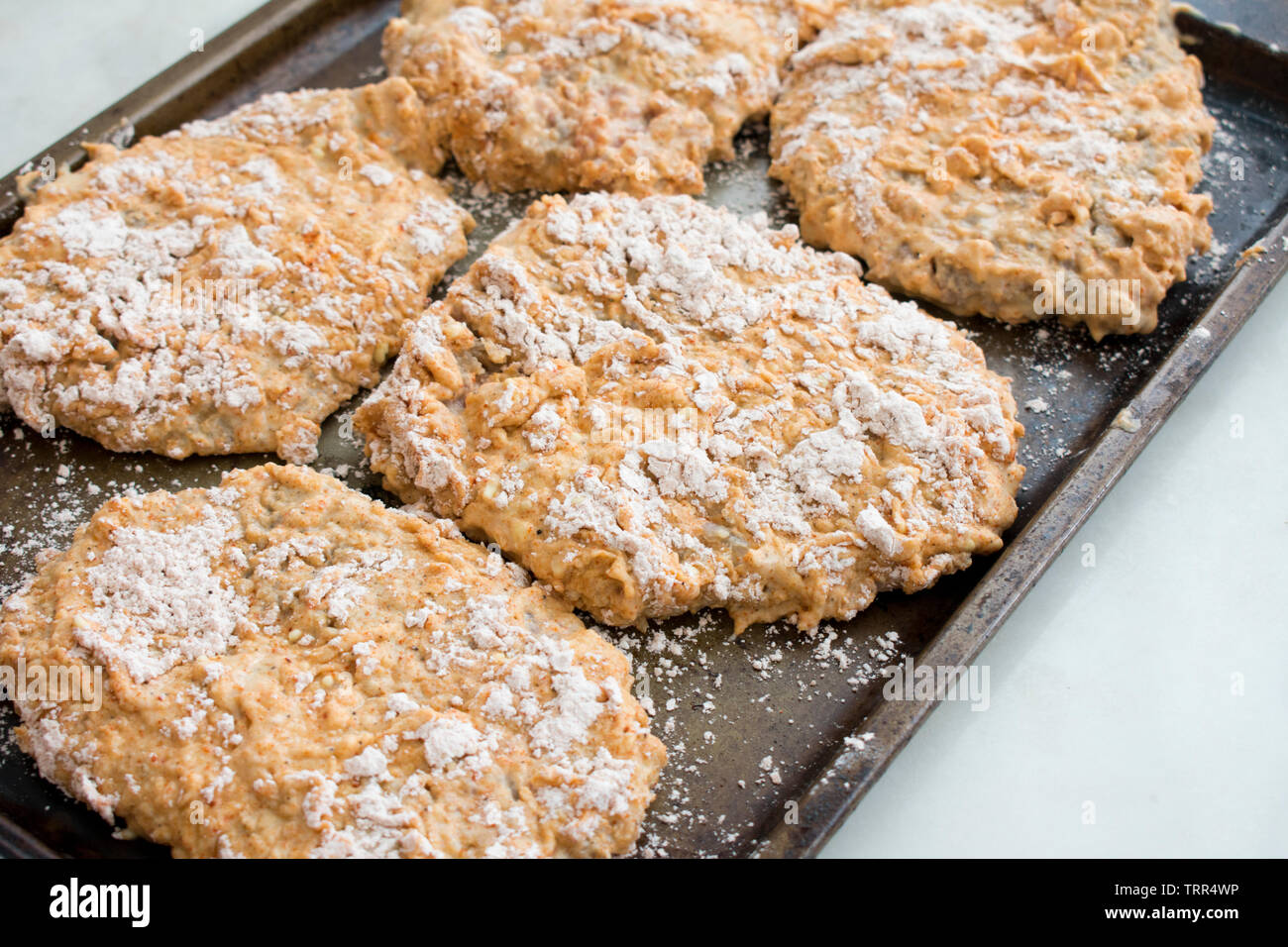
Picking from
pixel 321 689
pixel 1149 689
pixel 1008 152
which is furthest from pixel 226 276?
pixel 1149 689

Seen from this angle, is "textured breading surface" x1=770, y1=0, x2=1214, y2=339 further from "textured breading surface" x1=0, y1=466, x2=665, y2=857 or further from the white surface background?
"textured breading surface" x1=0, y1=466, x2=665, y2=857

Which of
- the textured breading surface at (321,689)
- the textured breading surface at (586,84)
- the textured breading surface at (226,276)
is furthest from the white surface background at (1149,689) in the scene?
the textured breading surface at (226,276)

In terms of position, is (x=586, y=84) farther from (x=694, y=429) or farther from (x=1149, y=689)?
(x=1149, y=689)

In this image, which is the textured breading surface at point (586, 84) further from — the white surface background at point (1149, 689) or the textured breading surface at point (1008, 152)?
the white surface background at point (1149, 689)

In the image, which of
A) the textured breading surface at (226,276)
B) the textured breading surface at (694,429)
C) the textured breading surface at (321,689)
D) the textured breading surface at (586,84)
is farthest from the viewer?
the textured breading surface at (586,84)
